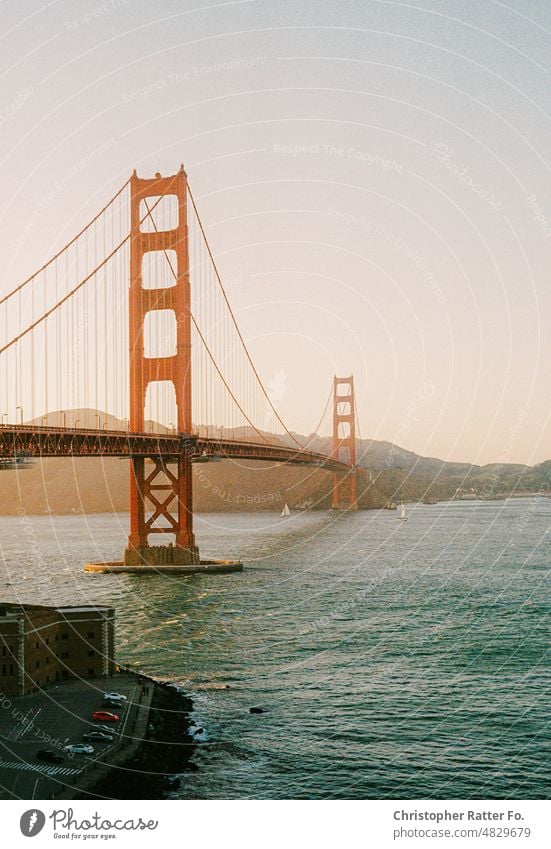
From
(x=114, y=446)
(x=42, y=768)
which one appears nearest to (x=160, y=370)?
(x=114, y=446)

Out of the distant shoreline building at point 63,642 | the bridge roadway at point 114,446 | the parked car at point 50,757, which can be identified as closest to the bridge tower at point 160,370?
the bridge roadway at point 114,446

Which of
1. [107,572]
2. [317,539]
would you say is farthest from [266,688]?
[317,539]

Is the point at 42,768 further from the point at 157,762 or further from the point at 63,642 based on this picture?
the point at 63,642

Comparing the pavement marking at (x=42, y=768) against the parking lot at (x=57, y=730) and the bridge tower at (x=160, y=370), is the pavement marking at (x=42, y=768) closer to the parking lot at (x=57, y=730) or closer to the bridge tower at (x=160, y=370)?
the parking lot at (x=57, y=730)

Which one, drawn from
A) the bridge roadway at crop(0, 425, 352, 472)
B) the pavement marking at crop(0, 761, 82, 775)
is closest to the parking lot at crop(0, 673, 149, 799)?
the pavement marking at crop(0, 761, 82, 775)

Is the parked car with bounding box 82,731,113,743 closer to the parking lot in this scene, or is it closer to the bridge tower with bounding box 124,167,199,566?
the parking lot
